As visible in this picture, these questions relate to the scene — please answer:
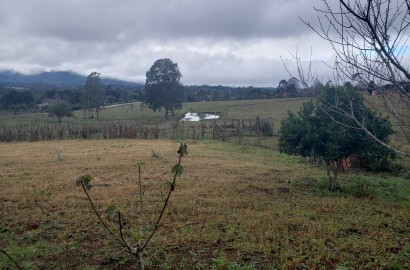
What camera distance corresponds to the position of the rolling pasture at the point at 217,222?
4.70 metres

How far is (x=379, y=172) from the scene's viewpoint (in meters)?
12.2

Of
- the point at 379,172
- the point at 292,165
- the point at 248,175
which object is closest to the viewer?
the point at 248,175

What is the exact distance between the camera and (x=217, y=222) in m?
6.08

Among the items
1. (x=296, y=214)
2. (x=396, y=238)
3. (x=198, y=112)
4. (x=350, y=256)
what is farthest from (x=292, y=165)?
(x=198, y=112)

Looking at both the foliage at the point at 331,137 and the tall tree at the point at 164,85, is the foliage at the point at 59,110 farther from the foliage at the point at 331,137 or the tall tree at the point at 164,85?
the foliage at the point at 331,137

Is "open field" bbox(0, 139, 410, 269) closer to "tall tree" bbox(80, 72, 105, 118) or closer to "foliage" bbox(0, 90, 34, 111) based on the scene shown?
"tall tree" bbox(80, 72, 105, 118)

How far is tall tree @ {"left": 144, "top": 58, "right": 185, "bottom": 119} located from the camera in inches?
1808

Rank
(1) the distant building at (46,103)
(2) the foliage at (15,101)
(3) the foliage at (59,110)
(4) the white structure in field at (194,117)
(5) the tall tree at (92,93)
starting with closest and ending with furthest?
(4) the white structure in field at (194,117) → (3) the foliage at (59,110) → (5) the tall tree at (92,93) → (2) the foliage at (15,101) → (1) the distant building at (46,103)

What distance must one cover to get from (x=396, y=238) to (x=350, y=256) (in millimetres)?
1234

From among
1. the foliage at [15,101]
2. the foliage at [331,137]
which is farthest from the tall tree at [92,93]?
the foliage at [331,137]

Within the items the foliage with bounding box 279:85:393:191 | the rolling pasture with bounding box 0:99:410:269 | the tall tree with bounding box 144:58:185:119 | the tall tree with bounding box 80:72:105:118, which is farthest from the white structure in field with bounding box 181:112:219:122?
the foliage with bounding box 279:85:393:191

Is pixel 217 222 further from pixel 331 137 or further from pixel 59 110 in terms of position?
pixel 59 110

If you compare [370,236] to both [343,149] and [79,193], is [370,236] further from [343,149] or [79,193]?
[79,193]

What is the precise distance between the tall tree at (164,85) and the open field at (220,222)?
35.6m
